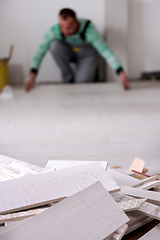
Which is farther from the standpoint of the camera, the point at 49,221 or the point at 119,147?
the point at 119,147

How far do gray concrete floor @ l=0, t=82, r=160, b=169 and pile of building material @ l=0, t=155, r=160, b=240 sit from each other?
0.62 metres

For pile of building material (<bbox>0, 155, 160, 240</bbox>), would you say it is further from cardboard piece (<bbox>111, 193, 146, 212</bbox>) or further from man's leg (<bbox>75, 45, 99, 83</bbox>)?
man's leg (<bbox>75, 45, 99, 83</bbox>)

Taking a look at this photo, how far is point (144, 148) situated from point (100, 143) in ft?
0.99

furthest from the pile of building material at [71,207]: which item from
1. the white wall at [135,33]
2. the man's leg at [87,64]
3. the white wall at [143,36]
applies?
the white wall at [143,36]

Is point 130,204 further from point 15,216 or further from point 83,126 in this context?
point 83,126

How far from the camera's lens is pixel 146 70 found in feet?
18.3

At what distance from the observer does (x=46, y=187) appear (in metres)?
0.85

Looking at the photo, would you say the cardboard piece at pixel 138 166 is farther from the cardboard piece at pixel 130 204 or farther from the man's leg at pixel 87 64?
the man's leg at pixel 87 64

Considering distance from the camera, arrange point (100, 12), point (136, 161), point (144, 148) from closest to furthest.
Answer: point (136, 161), point (144, 148), point (100, 12)

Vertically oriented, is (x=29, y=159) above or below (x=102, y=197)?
below

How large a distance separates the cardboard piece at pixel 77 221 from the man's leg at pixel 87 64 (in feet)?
12.5

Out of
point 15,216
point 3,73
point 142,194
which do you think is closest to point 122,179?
point 142,194

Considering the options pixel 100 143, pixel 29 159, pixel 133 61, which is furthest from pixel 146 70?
pixel 29 159

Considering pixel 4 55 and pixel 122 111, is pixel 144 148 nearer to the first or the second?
pixel 122 111
